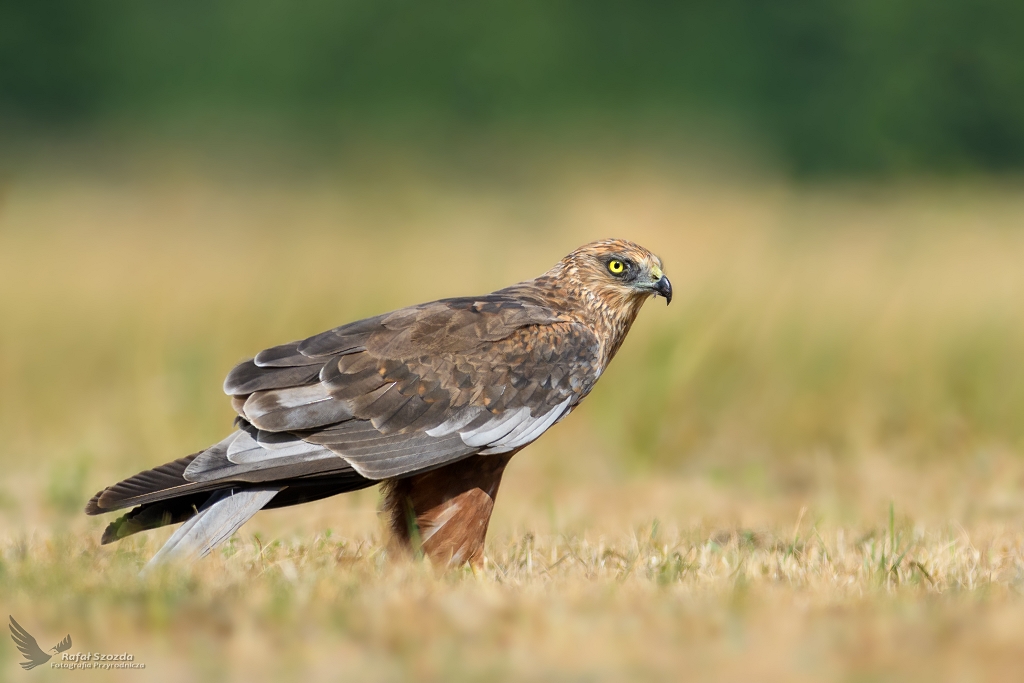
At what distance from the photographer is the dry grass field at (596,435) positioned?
2.91 meters

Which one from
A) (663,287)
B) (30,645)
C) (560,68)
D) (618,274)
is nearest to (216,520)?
(30,645)

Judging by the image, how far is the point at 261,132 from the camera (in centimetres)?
1809

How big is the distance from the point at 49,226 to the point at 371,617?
9453mm

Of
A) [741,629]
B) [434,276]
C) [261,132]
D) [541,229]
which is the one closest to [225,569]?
[741,629]

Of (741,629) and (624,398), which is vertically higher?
(624,398)

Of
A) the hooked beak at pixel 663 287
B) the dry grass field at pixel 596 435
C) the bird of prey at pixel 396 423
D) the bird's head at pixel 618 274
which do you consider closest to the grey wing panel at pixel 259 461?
the bird of prey at pixel 396 423

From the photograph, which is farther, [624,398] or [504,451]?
[624,398]

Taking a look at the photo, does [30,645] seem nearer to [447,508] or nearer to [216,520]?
[216,520]

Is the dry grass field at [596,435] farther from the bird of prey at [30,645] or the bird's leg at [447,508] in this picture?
the bird's leg at [447,508]

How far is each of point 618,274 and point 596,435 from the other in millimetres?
2399

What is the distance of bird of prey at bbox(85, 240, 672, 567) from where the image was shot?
155 inches

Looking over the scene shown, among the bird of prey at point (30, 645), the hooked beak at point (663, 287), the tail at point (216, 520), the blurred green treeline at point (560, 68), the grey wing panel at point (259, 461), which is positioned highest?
the blurred green treeline at point (560, 68)

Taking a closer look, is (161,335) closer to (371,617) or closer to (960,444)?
(960,444)

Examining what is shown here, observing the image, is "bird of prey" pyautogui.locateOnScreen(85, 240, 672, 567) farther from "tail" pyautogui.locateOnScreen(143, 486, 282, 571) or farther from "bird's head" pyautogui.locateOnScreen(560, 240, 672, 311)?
"bird's head" pyautogui.locateOnScreen(560, 240, 672, 311)
